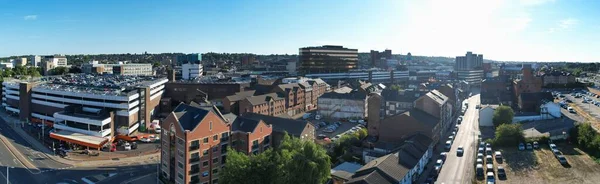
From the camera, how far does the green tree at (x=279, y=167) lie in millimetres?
30406

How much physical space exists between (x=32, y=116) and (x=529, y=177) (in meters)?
71.0

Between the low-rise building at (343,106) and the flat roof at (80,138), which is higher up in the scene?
the low-rise building at (343,106)

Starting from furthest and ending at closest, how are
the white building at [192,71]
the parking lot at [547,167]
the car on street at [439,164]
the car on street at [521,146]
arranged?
the white building at [192,71], the car on street at [521,146], the car on street at [439,164], the parking lot at [547,167]

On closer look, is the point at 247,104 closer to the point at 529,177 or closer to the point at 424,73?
the point at 529,177

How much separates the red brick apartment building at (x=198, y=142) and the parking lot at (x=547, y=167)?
22.1 m

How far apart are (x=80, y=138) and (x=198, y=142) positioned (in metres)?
25.0

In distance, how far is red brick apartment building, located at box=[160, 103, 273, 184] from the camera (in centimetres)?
3566

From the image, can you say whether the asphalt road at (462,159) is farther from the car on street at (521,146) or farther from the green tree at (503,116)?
the car on street at (521,146)

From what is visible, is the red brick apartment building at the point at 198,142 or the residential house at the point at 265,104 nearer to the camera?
the red brick apartment building at the point at 198,142

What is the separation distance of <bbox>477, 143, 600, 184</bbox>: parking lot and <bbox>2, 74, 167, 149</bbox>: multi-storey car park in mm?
45787

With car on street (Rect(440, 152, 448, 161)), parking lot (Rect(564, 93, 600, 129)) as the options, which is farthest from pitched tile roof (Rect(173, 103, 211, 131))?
parking lot (Rect(564, 93, 600, 129))

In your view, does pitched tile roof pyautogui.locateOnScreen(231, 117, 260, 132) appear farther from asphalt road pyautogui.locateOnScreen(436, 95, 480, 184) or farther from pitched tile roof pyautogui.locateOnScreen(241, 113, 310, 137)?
asphalt road pyautogui.locateOnScreen(436, 95, 480, 184)

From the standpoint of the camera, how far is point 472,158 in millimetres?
43438

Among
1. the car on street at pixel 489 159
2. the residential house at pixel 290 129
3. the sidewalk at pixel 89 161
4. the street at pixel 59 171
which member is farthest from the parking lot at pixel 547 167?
the sidewalk at pixel 89 161
